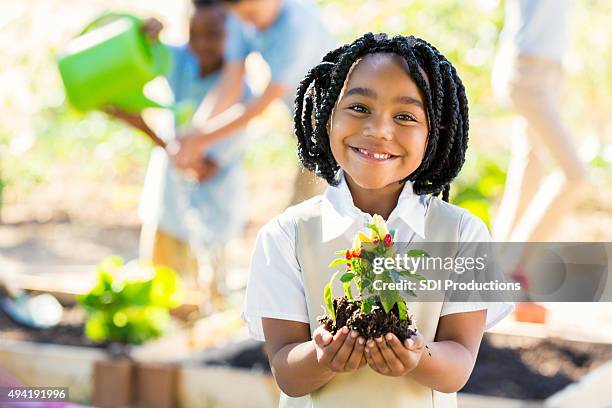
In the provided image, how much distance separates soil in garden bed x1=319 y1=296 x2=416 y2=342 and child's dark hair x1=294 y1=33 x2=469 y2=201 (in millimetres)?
259

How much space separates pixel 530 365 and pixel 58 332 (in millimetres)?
1653

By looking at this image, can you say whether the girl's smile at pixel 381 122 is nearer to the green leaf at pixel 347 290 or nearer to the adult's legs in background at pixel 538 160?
the green leaf at pixel 347 290

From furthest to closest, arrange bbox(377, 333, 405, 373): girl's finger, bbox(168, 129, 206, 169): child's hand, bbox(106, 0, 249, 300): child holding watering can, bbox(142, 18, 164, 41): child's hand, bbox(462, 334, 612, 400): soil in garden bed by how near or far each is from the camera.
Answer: bbox(106, 0, 249, 300): child holding watering can, bbox(168, 129, 206, 169): child's hand, bbox(142, 18, 164, 41): child's hand, bbox(462, 334, 612, 400): soil in garden bed, bbox(377, 333, 405, 373): girl's finger

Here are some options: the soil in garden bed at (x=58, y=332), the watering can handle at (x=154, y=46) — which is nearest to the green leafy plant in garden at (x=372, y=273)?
the watering can handle at (x=154, y=46)

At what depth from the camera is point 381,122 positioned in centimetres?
127

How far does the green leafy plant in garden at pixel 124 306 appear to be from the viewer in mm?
2930

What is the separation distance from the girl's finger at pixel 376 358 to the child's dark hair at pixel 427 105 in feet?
1.02

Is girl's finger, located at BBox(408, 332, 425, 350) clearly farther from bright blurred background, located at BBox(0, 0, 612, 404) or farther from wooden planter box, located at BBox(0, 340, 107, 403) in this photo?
bright blurred background, located at BBox(0, 0, 612, 404)

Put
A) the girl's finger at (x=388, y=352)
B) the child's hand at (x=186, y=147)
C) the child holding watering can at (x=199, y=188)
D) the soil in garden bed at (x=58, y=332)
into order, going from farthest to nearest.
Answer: the child holding watering can at (x=199, y=188) < the soil in garden bed at (x=58, y=332) < the child's hand at (x=186, y=147) < the girl's finger at (x=388, y=352)

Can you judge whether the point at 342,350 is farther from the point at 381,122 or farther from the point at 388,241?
the point at 381,122

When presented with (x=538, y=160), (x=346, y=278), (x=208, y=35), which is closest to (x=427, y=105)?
(x=346, y=278)

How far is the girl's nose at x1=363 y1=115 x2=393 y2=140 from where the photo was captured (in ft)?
Answer: 4.15

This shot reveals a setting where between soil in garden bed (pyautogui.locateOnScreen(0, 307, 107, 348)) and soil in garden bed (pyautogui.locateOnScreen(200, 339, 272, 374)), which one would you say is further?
soil in garden bed (pyautogui.locateOnScreen(0, 307, 107, 348))

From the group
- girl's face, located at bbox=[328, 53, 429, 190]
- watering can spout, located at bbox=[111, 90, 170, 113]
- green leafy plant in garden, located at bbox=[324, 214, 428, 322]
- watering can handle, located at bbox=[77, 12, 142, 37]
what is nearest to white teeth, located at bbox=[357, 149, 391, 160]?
girl's face, located at bbox=[328, 53, 429, 190]
